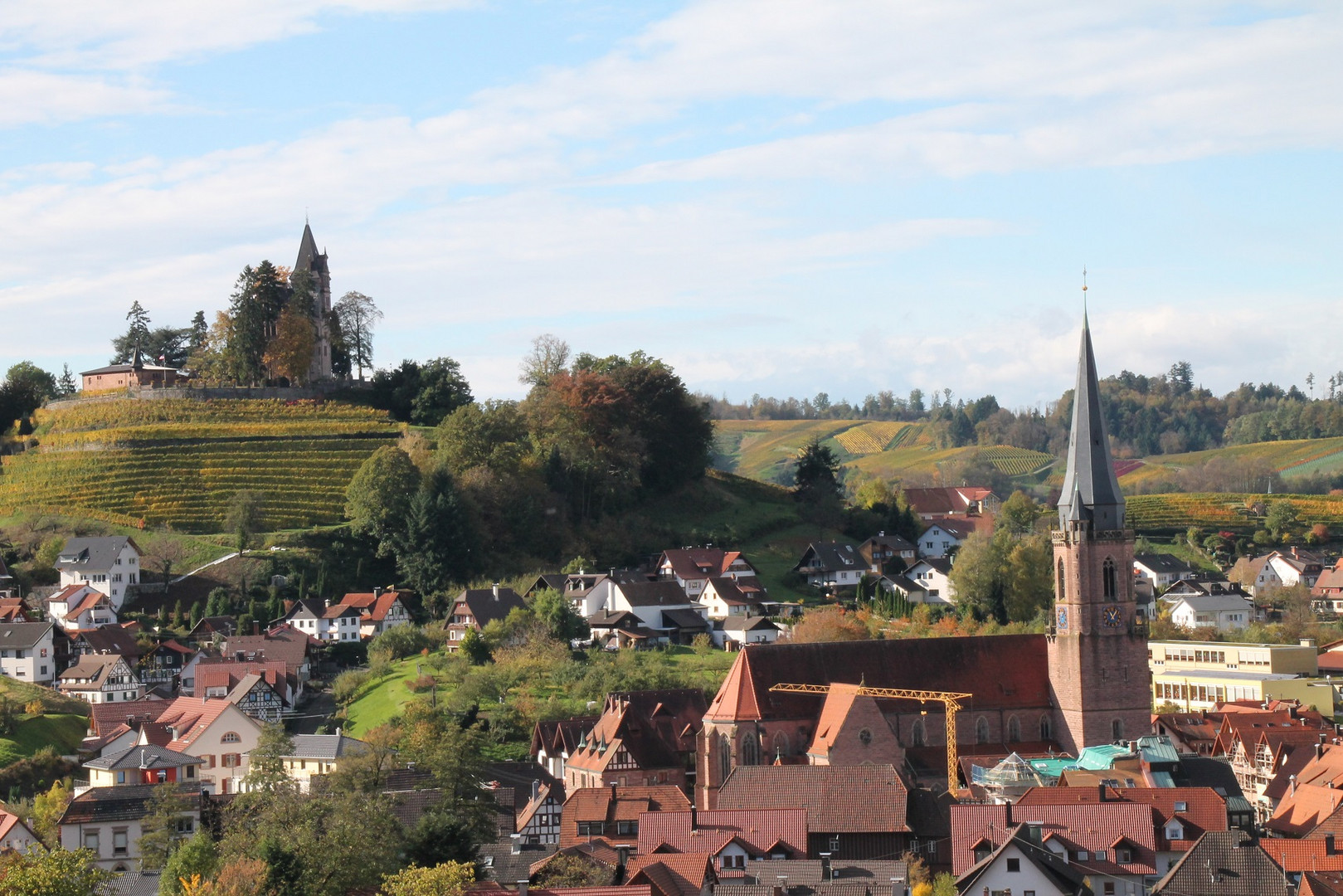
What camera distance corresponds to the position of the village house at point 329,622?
3393 inches

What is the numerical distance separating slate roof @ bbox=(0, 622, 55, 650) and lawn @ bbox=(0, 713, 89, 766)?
9425mm

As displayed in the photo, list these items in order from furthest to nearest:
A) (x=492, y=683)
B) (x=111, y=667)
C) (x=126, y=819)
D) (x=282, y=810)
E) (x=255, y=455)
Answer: (x=255, y=455), (x=111, y=667), (x=492, y=683), (x=126, y=819), (x=282, y=810)

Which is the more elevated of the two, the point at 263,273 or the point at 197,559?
the point at 263,273

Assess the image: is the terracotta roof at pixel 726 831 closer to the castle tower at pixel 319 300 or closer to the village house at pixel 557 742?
the village house at pixel 557 742

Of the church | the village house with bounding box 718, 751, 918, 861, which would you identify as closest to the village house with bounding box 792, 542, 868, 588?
the church

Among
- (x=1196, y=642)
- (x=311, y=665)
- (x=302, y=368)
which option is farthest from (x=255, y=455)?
(x=1196, y=642)

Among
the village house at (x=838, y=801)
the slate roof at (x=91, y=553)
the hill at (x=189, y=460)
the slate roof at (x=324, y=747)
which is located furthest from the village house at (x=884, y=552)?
the village house at (x=838, y=801)

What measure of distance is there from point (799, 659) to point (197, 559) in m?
Answer: 42.7

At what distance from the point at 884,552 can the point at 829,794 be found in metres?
52.1

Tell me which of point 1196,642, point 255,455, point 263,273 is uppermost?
point 263,273

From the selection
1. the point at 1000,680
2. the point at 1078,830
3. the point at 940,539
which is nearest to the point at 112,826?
the point at 1078,830

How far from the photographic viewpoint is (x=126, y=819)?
49969mm

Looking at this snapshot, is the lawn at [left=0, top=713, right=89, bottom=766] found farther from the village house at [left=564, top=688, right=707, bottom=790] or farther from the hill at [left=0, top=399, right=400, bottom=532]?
the hill at [left=0, top=399, right=400, bottom=532]

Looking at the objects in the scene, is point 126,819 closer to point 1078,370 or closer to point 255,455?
point 1078,370
